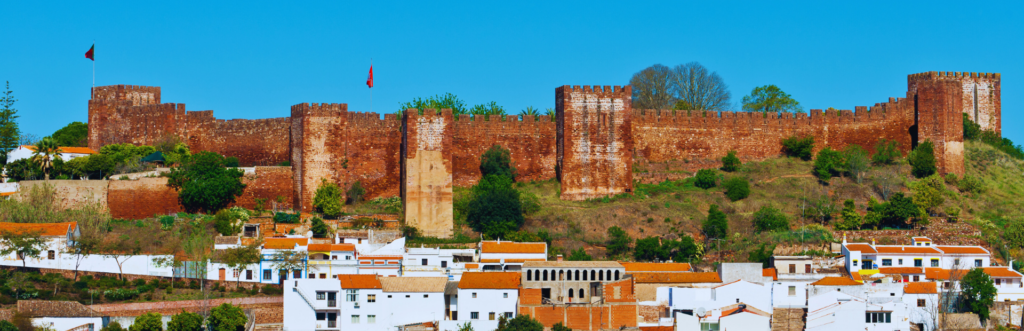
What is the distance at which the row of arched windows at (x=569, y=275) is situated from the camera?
120 ft

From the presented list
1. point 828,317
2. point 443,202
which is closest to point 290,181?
point 443,202

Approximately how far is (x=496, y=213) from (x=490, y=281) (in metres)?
5.02

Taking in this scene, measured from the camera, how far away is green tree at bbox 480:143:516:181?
44.3m

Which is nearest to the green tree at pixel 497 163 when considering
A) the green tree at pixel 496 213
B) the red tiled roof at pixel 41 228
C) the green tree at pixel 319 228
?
the green tree at pixel 496 213

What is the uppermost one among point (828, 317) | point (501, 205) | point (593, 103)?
point (593, 103)

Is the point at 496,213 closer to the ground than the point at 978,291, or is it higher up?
higher up

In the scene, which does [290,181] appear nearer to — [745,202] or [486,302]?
[486,302]

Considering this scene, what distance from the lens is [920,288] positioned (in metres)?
37.1

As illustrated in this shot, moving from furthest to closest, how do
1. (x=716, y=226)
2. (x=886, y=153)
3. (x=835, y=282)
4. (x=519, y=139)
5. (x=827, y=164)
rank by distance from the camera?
(x=886, y=153) → (x=827, y=164) → (x=519, y=139) → (x=716, y=226) → (x=835, y=282)

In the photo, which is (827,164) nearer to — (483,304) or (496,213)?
(496,213)

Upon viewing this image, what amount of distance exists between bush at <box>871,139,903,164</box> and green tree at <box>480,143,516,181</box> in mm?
12356

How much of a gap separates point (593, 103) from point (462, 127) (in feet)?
14.4

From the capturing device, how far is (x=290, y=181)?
44.1m

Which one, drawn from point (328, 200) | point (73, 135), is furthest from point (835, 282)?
point (73, 135)
